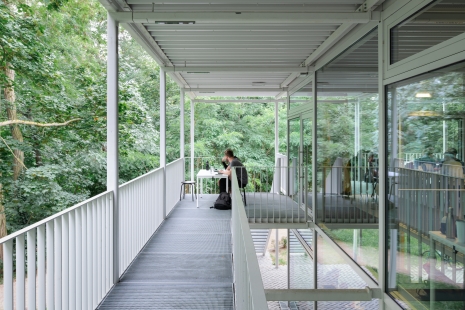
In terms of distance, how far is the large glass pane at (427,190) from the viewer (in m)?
2.41

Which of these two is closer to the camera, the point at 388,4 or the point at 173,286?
the point at 388,4

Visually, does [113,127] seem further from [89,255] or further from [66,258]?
[66,258]

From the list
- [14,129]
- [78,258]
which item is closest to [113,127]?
[78,258]

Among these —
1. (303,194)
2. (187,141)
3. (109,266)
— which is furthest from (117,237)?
(187,141)

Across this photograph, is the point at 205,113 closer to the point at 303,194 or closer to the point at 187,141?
the point at 187,141

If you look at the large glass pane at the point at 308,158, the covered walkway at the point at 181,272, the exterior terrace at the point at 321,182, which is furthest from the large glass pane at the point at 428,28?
the large glass pane at the point at 308,158

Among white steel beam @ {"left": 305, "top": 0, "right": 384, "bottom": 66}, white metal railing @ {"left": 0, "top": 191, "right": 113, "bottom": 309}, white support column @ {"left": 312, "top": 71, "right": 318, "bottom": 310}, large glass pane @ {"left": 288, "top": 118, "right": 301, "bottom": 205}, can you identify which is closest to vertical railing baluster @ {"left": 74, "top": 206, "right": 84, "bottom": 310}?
white metal railing @ {"left": 0, "top": 191, "right": 113, "bottom": 309}

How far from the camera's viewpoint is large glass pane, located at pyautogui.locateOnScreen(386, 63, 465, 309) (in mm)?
2406

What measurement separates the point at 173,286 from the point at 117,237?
0.74 m

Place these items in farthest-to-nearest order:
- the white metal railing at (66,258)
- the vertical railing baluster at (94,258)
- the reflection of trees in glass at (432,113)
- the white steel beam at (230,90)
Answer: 1. the white steel beam at (230,90)
2. the vertical railing baluster at (94,258)
3. the reflection of trees in glass at (432,113)
4. the white metal railing at (66,258)

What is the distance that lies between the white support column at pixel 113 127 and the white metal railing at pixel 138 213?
A: 0.80 feet

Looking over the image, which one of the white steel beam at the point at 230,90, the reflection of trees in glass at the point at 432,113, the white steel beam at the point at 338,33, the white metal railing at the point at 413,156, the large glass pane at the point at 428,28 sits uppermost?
the white steel beam at the point at 230,90

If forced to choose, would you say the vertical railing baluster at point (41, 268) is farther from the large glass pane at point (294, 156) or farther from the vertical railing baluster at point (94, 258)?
the large glass pane at point (294, 156)

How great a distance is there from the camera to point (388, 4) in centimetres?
344
